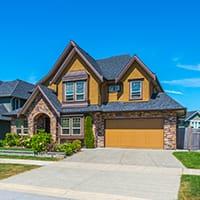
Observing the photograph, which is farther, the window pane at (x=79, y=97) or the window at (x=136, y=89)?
the window pane at (x=79, y=97)

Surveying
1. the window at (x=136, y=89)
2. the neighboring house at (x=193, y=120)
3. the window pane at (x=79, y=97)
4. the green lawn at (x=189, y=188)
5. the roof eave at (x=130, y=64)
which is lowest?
the neighboring house at (x=193, y=120)

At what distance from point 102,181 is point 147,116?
13.5 metres

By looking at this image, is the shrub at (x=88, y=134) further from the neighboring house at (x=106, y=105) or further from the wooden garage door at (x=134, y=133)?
the wooden garage door at (x=134, y=133)

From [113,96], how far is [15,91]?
12.8m

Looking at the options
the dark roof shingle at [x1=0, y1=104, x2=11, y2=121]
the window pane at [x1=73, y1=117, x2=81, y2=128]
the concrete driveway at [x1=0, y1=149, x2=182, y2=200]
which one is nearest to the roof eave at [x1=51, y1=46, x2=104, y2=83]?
the window pane at [x1=73, y1=117, x2=81, y2=128]

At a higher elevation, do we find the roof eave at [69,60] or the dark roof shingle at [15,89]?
the roof eave at [69,60]

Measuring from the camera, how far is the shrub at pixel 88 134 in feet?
78.7

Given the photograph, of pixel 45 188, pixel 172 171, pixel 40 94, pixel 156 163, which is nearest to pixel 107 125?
pixel 40 94

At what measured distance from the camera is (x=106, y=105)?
25359 millimetres

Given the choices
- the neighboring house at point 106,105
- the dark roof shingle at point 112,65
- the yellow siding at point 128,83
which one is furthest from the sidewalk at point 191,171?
the dark roof shingle at point 112,65

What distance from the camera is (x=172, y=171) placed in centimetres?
1298

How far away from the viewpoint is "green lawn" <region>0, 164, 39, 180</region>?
1215 cm

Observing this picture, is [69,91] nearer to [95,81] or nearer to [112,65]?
[95,81]

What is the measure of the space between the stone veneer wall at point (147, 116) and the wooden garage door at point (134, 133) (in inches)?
13.5
